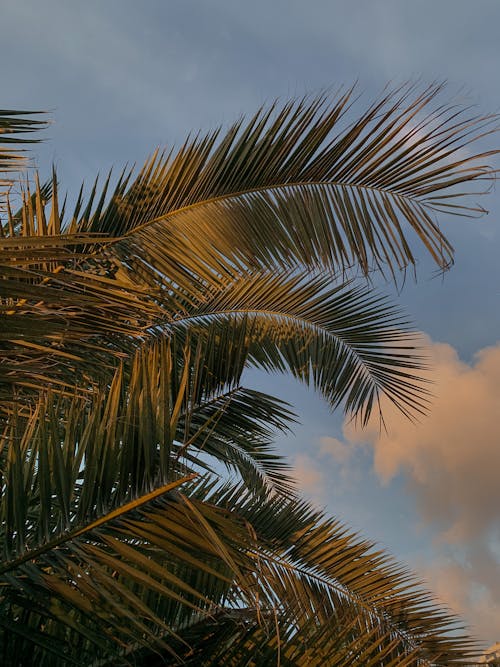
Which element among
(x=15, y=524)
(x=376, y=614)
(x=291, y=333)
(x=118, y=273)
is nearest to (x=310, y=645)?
(x=15, y=524)

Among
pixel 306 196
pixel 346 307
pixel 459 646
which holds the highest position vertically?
pixel 346 307

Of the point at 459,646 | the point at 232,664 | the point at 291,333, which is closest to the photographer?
the point at 232,664

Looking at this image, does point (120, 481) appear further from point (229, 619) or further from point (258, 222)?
point (258, 222)

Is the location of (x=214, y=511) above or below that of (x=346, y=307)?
below

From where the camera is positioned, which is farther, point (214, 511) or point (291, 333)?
point (291, 333)

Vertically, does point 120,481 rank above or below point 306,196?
below

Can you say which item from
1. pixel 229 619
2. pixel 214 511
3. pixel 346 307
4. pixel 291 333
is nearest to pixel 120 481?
pixel 214 511

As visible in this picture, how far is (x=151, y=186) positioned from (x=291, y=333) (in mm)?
2032

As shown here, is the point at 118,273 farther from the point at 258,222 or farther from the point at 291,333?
the point at 291,333

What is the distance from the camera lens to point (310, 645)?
1884mm

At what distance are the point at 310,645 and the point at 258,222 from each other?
1823mm

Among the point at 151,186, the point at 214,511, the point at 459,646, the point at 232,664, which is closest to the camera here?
the point at 214,511

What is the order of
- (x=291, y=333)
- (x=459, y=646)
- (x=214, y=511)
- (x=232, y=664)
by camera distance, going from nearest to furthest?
(x=214, y=511), (x=232, y=664), (x=459, y=646), (x=291, y=333)

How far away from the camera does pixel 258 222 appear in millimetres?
3201
